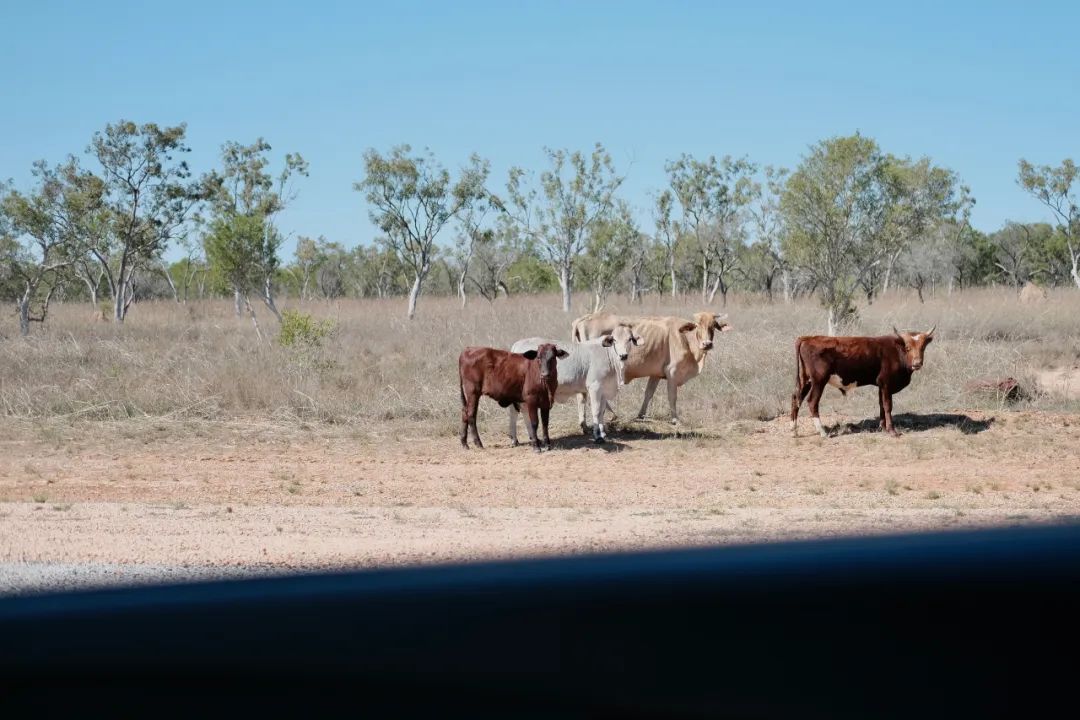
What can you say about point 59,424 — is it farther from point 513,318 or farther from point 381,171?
point 381,171

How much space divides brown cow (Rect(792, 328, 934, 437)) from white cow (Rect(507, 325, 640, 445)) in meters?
2.60

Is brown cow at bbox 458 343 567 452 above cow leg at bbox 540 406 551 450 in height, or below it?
above

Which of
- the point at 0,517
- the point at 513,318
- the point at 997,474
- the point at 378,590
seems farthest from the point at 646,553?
the point at 513,318

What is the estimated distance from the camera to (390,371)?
19.9 meters

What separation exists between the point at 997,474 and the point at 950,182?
53.0 m

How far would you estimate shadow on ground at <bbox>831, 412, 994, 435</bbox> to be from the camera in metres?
15.3

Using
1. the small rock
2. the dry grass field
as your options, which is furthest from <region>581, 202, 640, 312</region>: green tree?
the small rock

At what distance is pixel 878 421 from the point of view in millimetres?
16016

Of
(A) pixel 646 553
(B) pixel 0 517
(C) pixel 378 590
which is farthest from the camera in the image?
(B) pixel 0 517

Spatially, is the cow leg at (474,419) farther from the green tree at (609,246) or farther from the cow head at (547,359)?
the green tree at (609,246)

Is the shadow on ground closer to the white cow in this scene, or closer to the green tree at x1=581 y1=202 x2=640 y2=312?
the white cow

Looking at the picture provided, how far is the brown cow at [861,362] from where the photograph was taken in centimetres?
1527

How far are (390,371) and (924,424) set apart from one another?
9267mm

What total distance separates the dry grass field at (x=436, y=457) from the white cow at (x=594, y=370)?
0.63 metres
